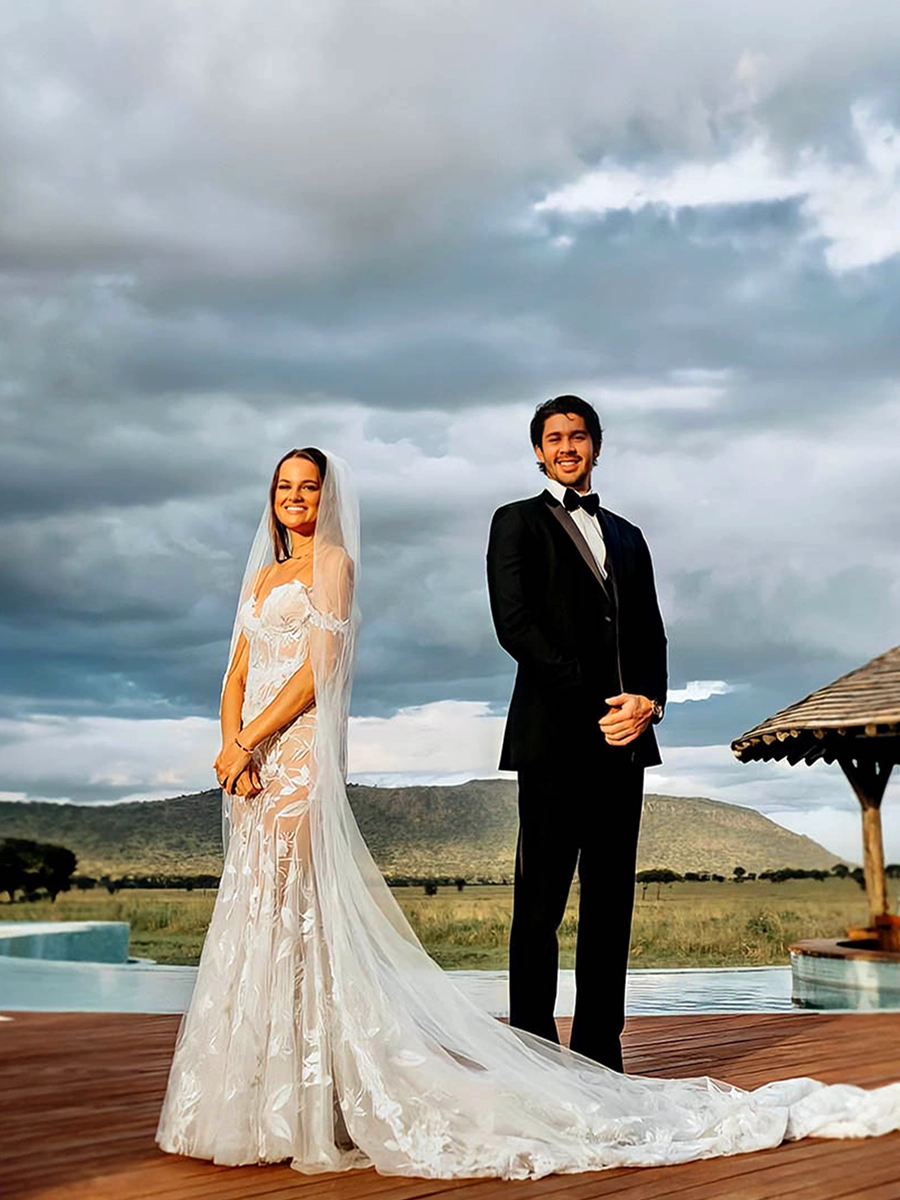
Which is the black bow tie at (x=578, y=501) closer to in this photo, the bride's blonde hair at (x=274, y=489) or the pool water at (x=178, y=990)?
the bride's blonde hair at (x=274, y=489)

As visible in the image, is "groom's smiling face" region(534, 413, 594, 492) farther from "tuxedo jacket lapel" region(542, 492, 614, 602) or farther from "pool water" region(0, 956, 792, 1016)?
"pool water" region(0, 956, 792, 1016)

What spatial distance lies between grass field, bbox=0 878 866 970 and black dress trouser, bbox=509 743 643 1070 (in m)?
13.2

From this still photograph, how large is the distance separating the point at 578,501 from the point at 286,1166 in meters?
1.61

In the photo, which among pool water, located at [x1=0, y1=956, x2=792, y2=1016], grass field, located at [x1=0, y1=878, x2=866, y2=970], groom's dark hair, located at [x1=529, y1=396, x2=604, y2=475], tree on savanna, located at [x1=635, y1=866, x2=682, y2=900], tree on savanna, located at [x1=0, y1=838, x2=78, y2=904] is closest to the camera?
groom's dark hair, located at [x1=529, y1=396, x2=604, y2=475]

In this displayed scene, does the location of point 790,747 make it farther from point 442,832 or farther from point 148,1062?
point 442,832

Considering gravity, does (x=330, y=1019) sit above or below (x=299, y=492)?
below

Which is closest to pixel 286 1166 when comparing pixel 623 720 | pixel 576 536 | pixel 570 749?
pixel 570 749

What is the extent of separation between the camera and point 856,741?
802 cm

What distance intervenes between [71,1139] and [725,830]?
15957 millimetres

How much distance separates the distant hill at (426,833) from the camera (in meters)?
16.7

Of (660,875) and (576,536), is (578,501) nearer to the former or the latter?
(576,536)

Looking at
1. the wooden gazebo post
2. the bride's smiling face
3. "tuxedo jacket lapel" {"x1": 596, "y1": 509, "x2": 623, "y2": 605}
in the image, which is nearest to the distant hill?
the wooden gazebo post

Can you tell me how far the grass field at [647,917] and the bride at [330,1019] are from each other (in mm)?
13638

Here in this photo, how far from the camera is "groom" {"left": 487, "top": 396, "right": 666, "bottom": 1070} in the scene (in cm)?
297
